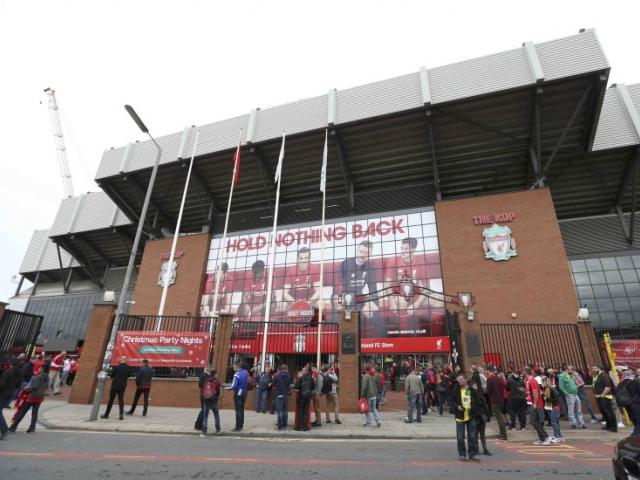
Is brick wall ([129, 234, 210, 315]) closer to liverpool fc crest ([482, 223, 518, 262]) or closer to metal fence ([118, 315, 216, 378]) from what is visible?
metal fence ([118, 315, 216, 378])

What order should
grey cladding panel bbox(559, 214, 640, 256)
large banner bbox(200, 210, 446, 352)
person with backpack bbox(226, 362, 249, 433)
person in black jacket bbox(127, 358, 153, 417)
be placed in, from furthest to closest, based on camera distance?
1. grey cladding panel bbox(559, 214, 640, 256)
2. large banner bbox(200, 210, 446, 352)
3. person in black jacket bbox(127, 358, 153, 417)
4. person with backpack bbox(226, 362, 249, 433)

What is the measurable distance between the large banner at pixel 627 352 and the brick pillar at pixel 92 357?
26.7m

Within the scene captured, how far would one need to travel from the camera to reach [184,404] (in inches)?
571

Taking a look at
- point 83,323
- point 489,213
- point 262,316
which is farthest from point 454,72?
point 83,323

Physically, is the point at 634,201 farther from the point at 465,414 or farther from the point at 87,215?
the point at 87,215

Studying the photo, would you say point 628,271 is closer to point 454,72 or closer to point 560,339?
point 560,339

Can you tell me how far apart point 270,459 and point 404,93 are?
24.6 meters

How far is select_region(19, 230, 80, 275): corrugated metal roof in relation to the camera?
45441mm

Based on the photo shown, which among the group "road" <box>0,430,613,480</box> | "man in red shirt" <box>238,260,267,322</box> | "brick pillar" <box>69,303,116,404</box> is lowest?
"road" <box>0,430,613,480</box>

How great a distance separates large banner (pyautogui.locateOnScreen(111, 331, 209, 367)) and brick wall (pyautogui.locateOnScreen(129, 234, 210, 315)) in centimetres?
1591

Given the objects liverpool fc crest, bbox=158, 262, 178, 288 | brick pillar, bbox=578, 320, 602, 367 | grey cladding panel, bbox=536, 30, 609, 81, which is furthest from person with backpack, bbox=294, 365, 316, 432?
liverpool fc crest, bbox=158, 262, 178, 288

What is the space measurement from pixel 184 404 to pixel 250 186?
69.7 ft

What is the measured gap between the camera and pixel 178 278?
3256 centimetres

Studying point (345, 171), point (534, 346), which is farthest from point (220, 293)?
point (534, 346)
